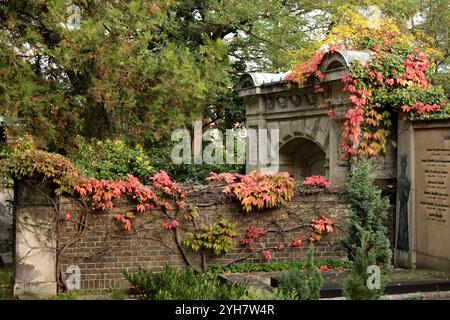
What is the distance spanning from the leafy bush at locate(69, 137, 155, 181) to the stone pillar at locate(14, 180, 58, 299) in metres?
4.40

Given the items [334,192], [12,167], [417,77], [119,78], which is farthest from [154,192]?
[417,77]

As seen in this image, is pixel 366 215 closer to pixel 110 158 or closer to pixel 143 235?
pixel 143 235

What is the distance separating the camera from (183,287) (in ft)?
26.8

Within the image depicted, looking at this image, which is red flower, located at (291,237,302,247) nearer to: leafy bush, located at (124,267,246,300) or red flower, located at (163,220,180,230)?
red flower, located at (163,220,180,230)

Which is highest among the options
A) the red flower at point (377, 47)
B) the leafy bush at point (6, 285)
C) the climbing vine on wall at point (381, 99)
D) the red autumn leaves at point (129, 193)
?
the red flower at point (377, 47)

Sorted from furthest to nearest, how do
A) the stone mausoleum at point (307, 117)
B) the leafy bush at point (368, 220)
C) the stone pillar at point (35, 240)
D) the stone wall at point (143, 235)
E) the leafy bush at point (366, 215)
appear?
the stone mausoleum at point (307, 117) → the stone wall at point (143, 235) → the stone pillar at point (35, 240) → the leafy bush at point (366, 215) → the leafy bush at point (368, 220)

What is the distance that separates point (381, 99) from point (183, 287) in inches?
252

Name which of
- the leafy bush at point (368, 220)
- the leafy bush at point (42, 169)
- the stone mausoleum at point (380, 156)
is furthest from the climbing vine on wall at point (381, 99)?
the leafy bush at point (42, 169)

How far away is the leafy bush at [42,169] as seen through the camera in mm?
10000

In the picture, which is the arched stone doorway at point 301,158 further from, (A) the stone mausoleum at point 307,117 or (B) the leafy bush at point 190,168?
(B) the leafy bush at point 190,168

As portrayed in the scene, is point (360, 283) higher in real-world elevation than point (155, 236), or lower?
lower

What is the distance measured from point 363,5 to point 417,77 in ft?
37.8

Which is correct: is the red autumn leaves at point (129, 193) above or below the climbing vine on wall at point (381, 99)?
below

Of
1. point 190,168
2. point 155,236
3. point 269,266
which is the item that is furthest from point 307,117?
point 190,168
